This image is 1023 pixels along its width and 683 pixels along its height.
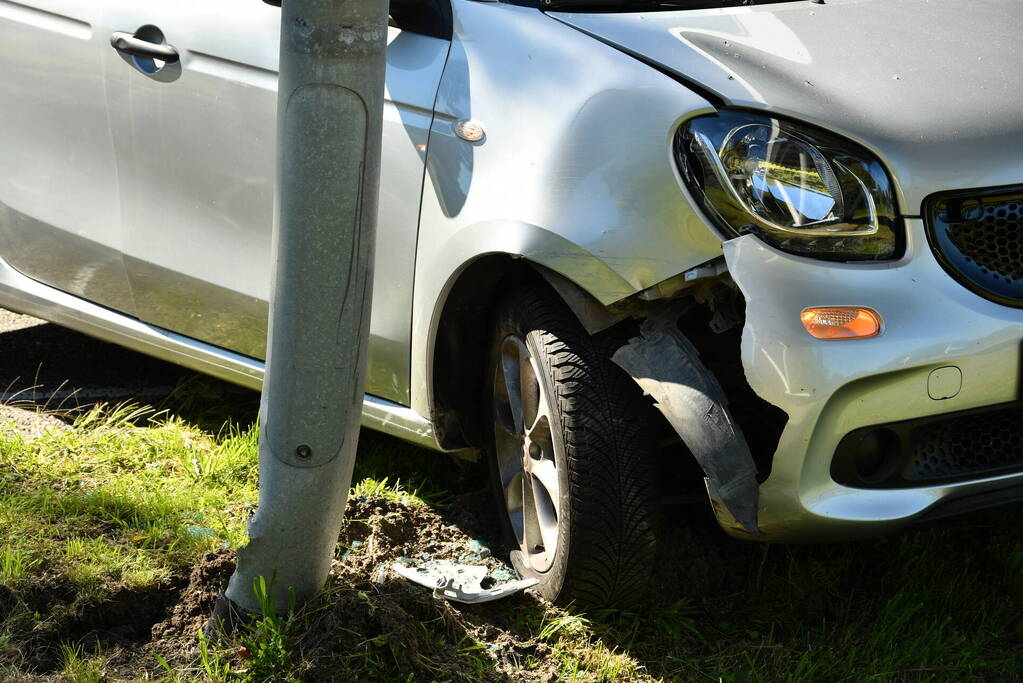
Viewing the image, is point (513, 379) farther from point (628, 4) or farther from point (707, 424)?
point (628, 4)

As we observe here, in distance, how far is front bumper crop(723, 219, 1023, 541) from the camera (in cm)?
225

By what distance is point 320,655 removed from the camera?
241cm

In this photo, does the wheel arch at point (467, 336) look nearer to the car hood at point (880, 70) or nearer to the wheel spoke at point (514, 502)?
the wheel spoke at point (514, 502)

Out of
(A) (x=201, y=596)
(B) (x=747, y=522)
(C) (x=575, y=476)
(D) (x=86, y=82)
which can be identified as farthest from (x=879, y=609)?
(D) (x=86, y=82)

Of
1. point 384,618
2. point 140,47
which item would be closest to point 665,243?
point 384,618

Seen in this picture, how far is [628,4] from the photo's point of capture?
2.85m

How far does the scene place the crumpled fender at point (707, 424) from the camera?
2.38 meters

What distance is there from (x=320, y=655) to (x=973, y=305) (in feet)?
4.77

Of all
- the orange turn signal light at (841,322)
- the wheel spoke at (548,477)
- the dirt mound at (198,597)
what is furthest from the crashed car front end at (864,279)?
A: the dirt mound at (198,597)

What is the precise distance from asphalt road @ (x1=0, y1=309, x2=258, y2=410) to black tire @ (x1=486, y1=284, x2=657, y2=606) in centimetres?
154

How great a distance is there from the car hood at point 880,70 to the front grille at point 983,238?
3 centimetres

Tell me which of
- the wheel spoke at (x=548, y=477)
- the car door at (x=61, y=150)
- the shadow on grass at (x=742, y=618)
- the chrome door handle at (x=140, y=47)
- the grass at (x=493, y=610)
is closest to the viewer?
the grass at (x=493, y=610)

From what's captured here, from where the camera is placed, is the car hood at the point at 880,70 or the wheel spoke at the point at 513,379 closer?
the car hood at the point at 880,70

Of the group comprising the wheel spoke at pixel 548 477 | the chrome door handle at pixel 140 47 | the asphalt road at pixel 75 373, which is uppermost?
the chrome door handle at pixel 140 47
